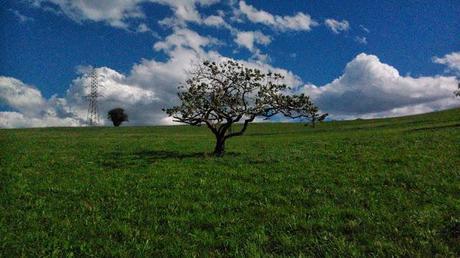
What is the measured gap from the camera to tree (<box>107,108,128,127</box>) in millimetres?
143750

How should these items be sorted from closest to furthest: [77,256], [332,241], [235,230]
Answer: [77,256], [332,241], [235,230]

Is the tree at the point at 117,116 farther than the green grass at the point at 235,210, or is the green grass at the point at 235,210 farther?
the tree at the point at 117,116

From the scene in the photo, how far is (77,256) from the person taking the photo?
905 centimetres

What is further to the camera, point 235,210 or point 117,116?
point 117,116

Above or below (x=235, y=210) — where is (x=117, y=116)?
above

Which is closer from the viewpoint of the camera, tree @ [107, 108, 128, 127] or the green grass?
the green grass

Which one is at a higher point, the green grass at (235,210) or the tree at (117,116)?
the tree at (117,116)

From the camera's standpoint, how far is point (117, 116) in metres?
144

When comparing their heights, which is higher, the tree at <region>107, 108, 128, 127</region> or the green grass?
the tree at <region>107, 108, 128, 127</region>

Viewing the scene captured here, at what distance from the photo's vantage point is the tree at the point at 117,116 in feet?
472

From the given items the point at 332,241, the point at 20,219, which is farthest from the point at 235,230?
the point at 20,219

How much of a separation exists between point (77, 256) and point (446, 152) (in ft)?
77.7

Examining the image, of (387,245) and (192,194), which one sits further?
(192,194)

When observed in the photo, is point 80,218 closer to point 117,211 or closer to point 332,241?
point 117,211
